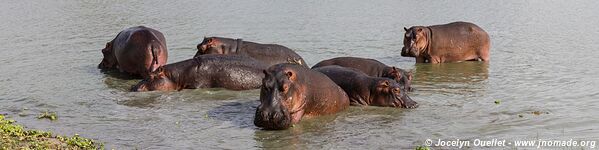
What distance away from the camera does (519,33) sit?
15836 millimetres

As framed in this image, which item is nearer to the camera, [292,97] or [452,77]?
[292,97]

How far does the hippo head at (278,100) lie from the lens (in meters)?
7.63

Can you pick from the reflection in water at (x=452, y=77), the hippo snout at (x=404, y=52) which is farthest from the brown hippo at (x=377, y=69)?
the hippo snout at (x=404, y=52)

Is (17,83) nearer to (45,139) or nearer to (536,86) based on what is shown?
(45,139)

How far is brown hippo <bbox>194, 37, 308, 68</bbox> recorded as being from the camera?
36.2 feet

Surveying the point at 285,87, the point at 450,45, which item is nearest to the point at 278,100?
the point at 285,87

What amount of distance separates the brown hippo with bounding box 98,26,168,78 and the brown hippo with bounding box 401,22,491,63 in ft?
12.6

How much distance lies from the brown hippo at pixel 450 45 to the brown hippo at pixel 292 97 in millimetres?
4513

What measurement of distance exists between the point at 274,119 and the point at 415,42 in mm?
5391

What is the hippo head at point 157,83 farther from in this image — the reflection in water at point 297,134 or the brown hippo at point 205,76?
the reflection in water at point 297,134

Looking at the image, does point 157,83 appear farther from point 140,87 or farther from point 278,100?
point 278,100

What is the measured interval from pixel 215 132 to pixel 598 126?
357cm

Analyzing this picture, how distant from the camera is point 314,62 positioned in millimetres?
12609

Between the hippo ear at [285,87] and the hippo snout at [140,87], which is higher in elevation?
the hippo ear at [285,87]
